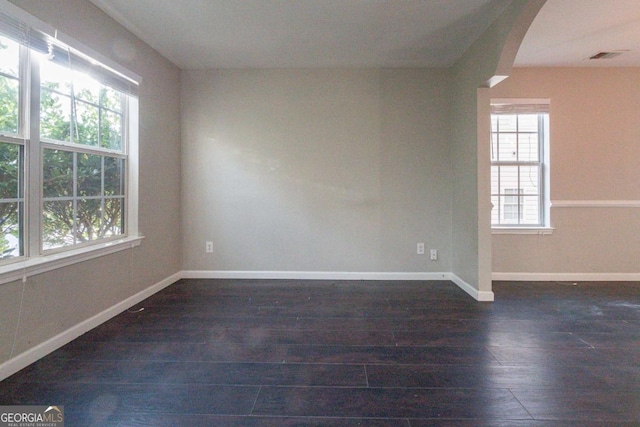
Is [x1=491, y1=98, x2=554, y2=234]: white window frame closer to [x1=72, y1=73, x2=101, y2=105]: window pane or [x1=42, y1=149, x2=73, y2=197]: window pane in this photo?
[x1=72, y1=73, x2=101, y2=105]: window pane

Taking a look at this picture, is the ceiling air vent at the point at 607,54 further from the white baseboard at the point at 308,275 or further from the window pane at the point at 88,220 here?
the window pane at the point at 88,220

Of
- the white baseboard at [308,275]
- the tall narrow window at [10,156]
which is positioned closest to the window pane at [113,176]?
the tall narrow window at [10,156]

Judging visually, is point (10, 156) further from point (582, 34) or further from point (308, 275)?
point (582, 34)

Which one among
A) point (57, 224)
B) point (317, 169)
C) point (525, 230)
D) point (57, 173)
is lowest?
point (525, 230)

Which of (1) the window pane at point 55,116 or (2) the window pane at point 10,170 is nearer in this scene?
(2) the window pane at point 10,170

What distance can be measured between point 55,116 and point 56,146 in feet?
0.70

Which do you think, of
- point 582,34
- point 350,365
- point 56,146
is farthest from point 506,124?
point 56,146

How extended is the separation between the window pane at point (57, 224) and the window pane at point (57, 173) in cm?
8

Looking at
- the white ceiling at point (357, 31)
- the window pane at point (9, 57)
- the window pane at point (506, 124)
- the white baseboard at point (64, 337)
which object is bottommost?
the white baseboard at point (64, 337)

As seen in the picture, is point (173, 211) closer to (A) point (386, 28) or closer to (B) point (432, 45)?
(A) point (386, 28)

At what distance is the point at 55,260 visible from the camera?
207cm

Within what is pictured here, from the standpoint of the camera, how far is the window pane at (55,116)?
6.84 feet

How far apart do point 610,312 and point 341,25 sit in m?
3.43

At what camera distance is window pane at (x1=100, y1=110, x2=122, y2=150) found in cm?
265
